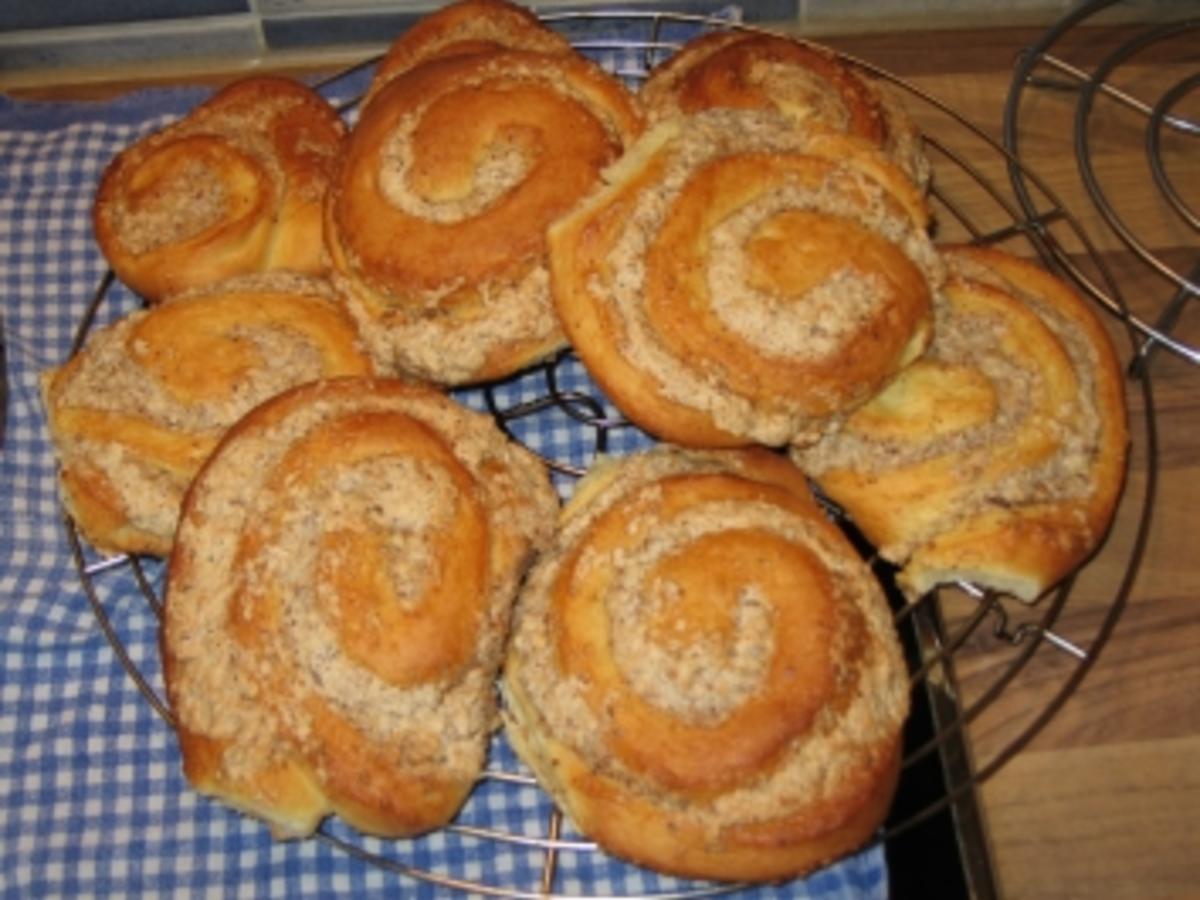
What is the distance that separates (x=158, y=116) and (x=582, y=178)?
1.57 metres

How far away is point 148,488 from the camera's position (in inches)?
85.2

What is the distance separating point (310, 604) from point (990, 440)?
4.06 feet

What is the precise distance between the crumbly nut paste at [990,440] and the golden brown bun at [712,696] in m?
0.21

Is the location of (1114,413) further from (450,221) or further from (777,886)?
(450,221)

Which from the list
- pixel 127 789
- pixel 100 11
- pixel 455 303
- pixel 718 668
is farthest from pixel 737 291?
pixel 100 11

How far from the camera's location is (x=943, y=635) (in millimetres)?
2346

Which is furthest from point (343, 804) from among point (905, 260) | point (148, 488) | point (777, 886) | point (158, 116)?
point (158, 116)

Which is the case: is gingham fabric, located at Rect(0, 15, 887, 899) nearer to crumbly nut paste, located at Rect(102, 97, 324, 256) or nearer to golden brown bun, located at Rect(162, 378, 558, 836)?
golden brown bun, located at Rect(162, 378, 558, 836)

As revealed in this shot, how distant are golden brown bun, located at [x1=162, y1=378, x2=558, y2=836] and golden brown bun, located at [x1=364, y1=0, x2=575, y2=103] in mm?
1017

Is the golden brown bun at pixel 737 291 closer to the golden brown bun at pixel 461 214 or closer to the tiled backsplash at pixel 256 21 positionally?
the golden brown bun at pixel 461 214

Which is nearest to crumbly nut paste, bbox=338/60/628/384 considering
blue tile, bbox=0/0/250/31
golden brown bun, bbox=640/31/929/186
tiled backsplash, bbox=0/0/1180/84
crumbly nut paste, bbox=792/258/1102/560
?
golden brown bun, bbox=640/31/929/186

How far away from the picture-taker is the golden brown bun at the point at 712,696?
1.84m

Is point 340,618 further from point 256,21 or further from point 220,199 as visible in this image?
point 256,21

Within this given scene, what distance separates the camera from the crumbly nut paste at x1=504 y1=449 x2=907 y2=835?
1.85 metres
